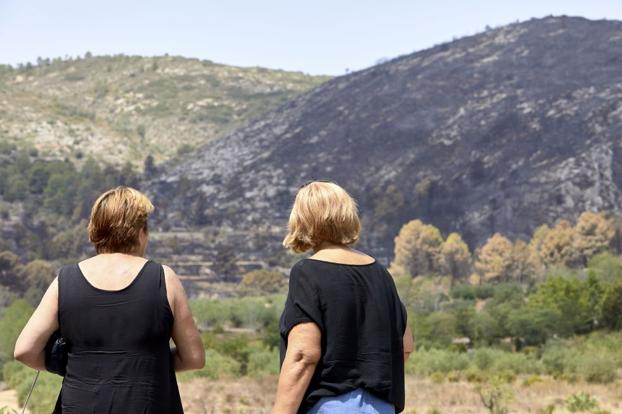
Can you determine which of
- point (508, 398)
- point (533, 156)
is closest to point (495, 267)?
point (533, 156)

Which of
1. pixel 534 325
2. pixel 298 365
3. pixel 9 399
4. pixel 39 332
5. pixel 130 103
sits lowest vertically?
pixel 534 325

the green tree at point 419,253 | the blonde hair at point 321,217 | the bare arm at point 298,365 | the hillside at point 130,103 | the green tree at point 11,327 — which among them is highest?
the hillside at point 130,103

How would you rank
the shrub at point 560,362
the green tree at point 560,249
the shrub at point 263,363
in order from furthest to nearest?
the green tree at point 560,249 < the shrub at point 263,363 < the shrub at point 560,362

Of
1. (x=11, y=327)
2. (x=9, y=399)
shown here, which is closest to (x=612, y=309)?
(x=11, y=327)

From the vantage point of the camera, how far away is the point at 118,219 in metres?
4.32

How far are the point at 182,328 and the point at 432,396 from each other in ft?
72.4

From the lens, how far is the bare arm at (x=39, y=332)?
426 cm

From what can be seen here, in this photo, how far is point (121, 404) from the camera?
4.22 meters

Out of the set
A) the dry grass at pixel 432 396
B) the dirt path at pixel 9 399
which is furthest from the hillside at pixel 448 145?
the dirt path at pixel 9 399

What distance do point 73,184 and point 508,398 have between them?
9805cm

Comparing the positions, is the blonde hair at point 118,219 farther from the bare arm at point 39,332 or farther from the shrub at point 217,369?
the shrub at point 217,369

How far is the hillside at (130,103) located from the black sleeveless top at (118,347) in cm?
12489

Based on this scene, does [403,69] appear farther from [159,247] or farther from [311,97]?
[159,247]

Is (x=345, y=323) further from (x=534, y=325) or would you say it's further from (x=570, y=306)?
(x=570, y=306)
